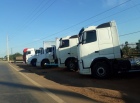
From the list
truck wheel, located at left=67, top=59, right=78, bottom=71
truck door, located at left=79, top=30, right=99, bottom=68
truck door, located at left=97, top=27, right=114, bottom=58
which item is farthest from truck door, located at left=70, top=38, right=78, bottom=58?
truck door, located at left=97, top=27, right=114, bottom=58

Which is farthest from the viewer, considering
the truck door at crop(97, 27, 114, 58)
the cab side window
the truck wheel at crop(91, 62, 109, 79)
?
the cab side window

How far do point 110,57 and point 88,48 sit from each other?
4.64ft

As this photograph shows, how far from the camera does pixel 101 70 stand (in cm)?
1636

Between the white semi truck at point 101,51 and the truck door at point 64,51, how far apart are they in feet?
23.3

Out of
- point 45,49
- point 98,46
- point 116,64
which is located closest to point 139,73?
point 116,64

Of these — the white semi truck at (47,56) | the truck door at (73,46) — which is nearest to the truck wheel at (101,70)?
the truck door at (73,46)

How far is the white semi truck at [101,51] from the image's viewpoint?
53.3 feet

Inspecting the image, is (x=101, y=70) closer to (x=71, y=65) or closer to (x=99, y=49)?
(x=99, y=49)

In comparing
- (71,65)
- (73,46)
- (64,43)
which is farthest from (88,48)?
(64,43)

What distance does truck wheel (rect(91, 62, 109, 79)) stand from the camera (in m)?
16.2

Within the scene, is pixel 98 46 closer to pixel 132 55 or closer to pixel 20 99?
pixel 132 55

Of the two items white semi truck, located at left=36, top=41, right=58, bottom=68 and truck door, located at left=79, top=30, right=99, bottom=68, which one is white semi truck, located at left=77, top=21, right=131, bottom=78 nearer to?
truck door, located at left=79, top=30, right=99, bottom=68

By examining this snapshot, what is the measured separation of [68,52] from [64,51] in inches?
15.7

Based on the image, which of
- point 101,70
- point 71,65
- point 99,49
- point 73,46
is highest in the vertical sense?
point 73,46
